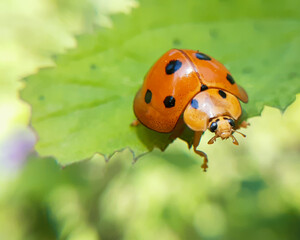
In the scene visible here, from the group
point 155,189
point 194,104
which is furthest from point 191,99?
point 155,189

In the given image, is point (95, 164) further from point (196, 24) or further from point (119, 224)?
point (196, 24)

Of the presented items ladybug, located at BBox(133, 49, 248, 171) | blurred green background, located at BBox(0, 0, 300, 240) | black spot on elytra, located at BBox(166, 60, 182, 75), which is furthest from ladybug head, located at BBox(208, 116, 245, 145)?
blurred green background, located at BBox(0, 0, 300, 240)


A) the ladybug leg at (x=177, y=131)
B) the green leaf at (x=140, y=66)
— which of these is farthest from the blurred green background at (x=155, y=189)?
the ladybug leg at (x=177, y=131)

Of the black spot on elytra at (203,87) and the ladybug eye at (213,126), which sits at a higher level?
the black spot on elytra at (203,87)

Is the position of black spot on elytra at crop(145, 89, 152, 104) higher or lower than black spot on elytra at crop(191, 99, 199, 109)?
lower

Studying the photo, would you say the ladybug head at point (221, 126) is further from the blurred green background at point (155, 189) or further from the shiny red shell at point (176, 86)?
the blurred green background at point (155, 189)

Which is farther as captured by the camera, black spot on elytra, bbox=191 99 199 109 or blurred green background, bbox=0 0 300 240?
blurred green background, bbox=0 0 300 240

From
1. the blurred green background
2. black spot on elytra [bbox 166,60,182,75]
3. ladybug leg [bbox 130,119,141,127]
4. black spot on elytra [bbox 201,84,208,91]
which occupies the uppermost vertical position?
black spot on elytra [bbox 166,60,182,75]

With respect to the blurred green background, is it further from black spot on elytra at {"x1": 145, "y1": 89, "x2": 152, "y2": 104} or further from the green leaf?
black spot on elytra at {"x1": 145, "y1": 89, "x2": 152, "y2": 104}
